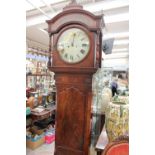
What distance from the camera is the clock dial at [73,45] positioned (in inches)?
50.8

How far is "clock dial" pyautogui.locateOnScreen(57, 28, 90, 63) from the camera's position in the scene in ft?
4.23

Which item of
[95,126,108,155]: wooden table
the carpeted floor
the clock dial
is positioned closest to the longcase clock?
the clock dial

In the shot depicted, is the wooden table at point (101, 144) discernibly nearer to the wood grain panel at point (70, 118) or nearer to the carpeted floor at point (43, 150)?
the wood grain panel at point (70, 118)

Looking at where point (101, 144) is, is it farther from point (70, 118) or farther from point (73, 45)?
point (73, 45)

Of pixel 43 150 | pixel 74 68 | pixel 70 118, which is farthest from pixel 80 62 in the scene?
pixel 43 150

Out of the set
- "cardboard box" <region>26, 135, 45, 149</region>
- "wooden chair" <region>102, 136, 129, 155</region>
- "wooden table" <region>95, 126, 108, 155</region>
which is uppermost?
"wooden chair" <region>102, 136, 129, 155</region>

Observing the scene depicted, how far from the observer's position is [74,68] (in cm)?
131

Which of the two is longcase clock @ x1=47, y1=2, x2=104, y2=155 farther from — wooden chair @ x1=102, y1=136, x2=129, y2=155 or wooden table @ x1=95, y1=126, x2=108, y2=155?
wooden chair @ x1=102, y1=136, x2=129, y2=155

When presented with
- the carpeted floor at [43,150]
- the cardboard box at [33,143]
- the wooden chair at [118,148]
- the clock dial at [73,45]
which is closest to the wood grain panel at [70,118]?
the clock dial at [73,45]
